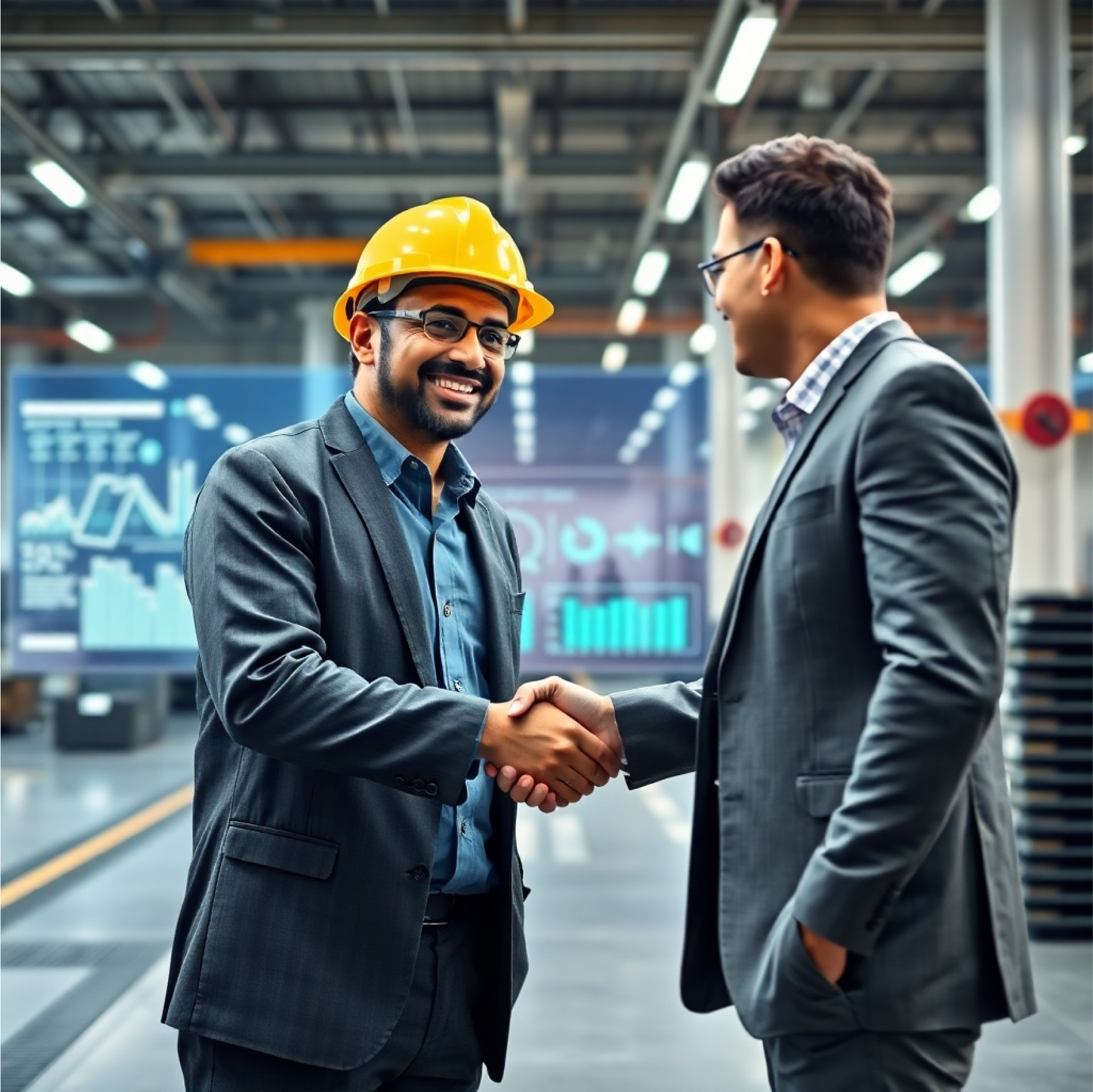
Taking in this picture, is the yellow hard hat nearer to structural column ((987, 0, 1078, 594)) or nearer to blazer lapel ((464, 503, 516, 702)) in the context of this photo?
blazer lapel ((464, 503, 516, 702))

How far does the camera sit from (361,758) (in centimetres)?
177

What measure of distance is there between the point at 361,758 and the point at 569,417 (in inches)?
317

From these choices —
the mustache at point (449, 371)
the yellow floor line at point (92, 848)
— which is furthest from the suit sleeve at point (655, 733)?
the yellow floor line at point (92, 848)

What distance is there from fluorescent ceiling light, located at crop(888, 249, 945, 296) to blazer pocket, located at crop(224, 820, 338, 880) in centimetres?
1354

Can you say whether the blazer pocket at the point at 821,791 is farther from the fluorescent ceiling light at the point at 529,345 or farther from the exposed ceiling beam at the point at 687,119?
the fluorescent ceiling light at the point at 529,345

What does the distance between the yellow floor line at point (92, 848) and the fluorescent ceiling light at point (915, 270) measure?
9.86 m

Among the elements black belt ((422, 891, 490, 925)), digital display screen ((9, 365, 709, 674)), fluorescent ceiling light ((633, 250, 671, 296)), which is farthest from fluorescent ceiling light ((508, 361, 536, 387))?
black belt ((422, 891, 490, 925))

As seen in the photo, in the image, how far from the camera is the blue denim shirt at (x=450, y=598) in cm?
198

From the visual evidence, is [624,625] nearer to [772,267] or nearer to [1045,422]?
[1045,422]

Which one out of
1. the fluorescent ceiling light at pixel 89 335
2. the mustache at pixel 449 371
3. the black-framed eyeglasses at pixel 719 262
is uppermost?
the fluorescent ceiling light at pixel 89 335

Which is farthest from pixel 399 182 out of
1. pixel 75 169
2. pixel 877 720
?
pixel 877 720

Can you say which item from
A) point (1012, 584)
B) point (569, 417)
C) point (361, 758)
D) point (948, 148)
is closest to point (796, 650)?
point (361, 758)

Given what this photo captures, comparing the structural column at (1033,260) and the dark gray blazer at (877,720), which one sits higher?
the structural column at (1033,260)

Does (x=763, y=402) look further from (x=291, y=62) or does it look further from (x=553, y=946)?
(x=553, y=946)
